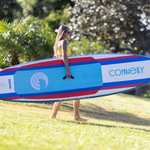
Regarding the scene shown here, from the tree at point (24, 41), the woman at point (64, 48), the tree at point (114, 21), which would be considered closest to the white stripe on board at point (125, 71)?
the woman at point (64, 48)

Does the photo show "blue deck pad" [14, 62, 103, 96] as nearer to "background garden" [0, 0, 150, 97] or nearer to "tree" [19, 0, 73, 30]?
"background garden" [0, 0, 150, 97]

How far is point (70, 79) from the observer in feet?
17.0

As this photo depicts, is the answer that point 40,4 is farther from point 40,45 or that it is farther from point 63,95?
point 63,95

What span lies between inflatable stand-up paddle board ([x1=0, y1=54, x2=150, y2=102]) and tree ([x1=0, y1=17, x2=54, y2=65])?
2.46m

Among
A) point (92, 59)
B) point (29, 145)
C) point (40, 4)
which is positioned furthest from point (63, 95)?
point (40, 4)

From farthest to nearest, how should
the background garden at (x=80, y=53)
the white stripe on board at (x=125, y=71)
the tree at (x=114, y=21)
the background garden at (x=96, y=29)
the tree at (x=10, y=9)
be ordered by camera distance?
the tree at (x=10, y=9)
the tree at (x=114, y=21)
the background garden at (x=96, y=29)
the white stripe on board at (x=125, y=71)
the background garden at (x=80, y=53)

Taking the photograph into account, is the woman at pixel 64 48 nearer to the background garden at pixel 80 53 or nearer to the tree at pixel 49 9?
the background garden at pixel 80 53

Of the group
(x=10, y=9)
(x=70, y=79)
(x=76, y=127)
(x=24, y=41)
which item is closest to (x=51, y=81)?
(x=70, y=79)

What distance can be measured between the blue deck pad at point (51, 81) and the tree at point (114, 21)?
7960mm

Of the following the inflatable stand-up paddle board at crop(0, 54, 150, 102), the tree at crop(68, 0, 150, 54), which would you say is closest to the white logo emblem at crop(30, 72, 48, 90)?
the inflatable stand-up paddle board at crop(0, 54, 150, 102)

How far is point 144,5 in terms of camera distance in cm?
1207

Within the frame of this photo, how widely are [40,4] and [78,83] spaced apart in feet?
54.9

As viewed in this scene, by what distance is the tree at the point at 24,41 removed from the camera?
7570mm

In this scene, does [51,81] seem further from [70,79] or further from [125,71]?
[125,71]
